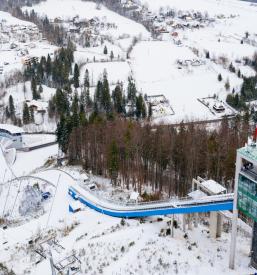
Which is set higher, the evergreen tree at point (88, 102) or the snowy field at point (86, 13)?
the snowy field at point (86, 13)

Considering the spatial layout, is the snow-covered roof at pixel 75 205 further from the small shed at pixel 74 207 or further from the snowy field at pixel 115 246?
the snowy field at pixel 115 246

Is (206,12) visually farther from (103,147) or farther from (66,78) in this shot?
(103,147)

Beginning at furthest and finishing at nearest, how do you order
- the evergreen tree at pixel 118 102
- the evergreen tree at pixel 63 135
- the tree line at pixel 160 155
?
the evergreen tree at pixel 118 102, the evergreen tree at pixel 63 135, the tree line at pixel 160 155

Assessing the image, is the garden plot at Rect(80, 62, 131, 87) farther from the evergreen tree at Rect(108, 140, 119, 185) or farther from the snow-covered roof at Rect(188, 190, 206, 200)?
the snow-covered roof at Rect(188, 190, 206, 200)

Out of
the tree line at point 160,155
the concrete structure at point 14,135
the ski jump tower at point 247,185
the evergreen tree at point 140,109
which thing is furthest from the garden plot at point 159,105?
the ski jump tower at point 247,185

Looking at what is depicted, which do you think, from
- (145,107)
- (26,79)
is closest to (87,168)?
(145,107)

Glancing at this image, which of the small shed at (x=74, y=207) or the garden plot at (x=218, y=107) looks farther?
the garden plot at (x=218, y=107)

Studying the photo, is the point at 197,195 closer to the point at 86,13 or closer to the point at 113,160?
the point at 113,160
